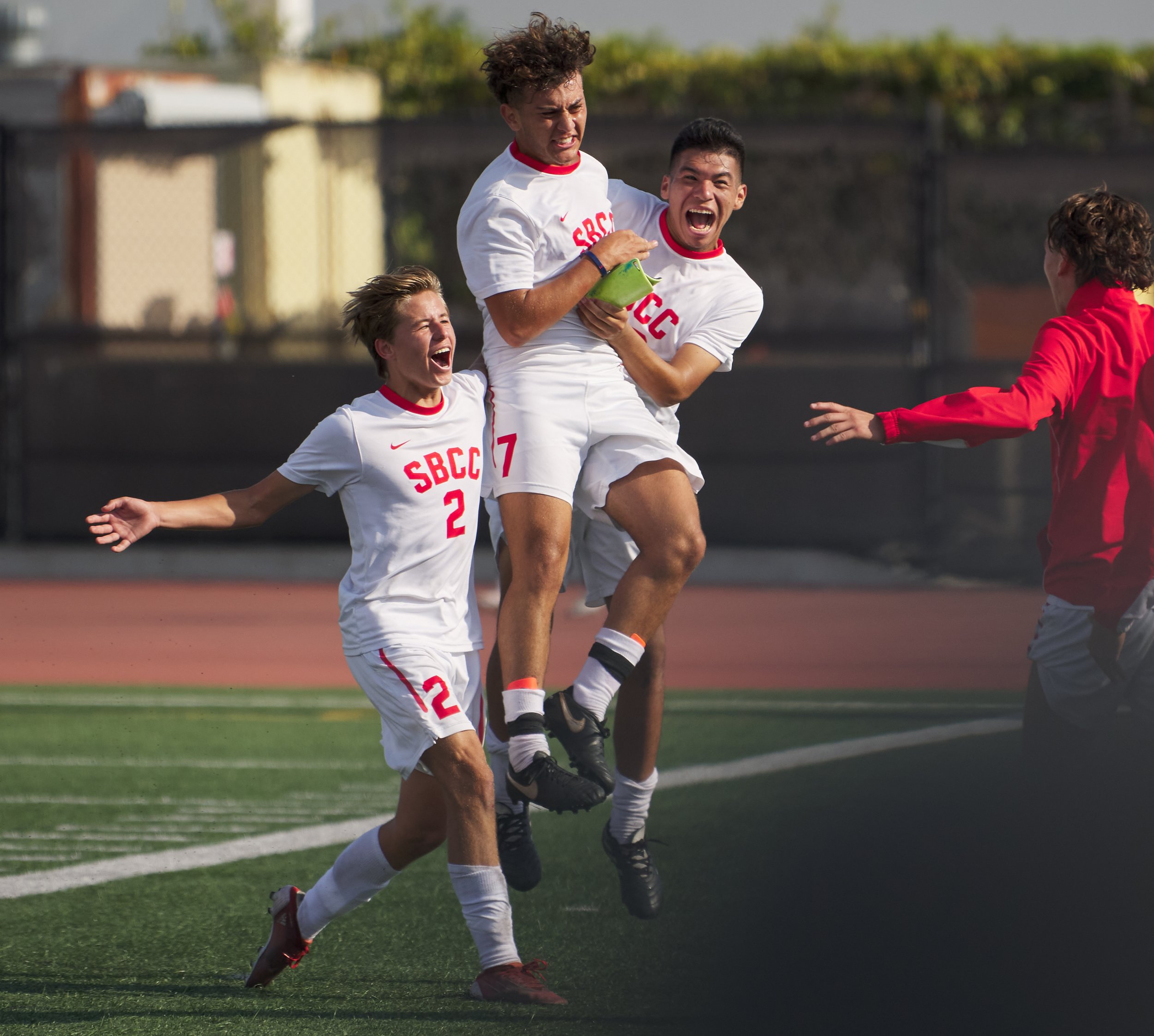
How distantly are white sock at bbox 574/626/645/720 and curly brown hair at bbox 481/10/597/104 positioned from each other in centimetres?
144

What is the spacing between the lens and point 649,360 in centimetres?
470

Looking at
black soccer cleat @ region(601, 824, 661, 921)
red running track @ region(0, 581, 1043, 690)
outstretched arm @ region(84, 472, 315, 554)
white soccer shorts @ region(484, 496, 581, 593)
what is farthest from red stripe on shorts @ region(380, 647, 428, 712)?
red running track @ region(0, 581, 1043, 690)

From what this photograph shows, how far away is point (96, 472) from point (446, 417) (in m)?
9.94

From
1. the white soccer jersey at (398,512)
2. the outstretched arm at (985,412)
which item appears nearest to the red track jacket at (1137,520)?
the outstretched arm at (985,412)

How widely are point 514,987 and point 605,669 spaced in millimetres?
896

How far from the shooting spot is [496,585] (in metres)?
13.0

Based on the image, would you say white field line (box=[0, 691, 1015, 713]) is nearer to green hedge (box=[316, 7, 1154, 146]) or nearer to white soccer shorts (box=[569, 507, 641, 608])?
white soccer shorts (box=[569, 507, 641, 608])

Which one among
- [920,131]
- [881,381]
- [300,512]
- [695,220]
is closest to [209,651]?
[300,512]

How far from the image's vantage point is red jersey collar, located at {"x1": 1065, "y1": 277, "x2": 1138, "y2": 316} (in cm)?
396

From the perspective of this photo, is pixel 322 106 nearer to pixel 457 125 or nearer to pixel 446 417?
pixel 457 125

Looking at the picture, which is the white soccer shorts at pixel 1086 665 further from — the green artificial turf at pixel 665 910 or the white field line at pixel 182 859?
the white field line at pixel 182 859

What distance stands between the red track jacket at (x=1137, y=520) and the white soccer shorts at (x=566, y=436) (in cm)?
134

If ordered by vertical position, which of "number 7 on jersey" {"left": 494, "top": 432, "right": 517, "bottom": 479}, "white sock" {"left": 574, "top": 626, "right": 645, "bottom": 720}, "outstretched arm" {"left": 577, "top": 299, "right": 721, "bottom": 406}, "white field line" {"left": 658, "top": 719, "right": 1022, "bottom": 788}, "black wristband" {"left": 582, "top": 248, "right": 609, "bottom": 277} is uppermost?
"black wristband" {"left": 582, "top": 248, "right": 609, "bottom": 277}

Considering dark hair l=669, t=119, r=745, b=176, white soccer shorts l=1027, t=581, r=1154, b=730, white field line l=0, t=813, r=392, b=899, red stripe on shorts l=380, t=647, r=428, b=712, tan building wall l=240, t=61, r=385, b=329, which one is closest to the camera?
white soccer shorts l=1027, t=581, r=1154, b=730
